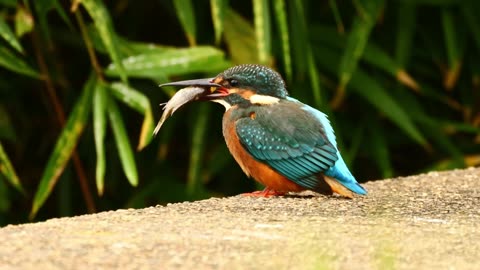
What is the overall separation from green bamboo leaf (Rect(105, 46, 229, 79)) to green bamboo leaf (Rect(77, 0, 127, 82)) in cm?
9

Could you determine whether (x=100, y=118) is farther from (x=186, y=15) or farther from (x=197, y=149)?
(x=197, y=149)

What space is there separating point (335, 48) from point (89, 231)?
3.13 metres

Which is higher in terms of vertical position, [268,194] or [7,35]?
[7,35]

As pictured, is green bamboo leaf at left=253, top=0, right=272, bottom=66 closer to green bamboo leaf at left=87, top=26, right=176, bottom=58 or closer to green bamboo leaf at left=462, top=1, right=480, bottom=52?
green bamboo leaf at left=87, top=26, right=176, bottom=58

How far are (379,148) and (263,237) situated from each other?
2978 millimetres

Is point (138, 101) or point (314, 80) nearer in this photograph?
point (138, 101)

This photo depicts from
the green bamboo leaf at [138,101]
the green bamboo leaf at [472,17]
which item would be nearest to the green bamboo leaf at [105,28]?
the green bamboo leaf at [138,101]

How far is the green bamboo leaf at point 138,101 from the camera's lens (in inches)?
189

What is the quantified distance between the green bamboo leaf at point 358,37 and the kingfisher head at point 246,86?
1420 millimetres

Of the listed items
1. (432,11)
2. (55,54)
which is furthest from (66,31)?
(432,11)

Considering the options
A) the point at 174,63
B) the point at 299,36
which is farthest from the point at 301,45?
the point at 174,63

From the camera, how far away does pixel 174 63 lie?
5.17 meters

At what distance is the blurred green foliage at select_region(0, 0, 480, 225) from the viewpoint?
5637 millimetres

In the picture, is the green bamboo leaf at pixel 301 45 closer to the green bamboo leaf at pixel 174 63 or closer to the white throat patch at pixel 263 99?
the green bamboo leaf at pixel 174 63
